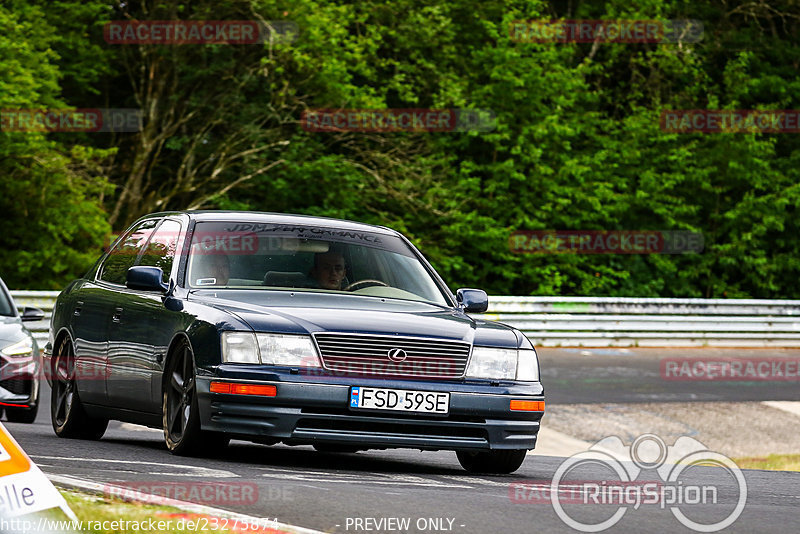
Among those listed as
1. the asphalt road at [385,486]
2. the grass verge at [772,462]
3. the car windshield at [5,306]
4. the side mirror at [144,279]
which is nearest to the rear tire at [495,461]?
the asphalt road at [385,486]

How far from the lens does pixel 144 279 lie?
8945mm

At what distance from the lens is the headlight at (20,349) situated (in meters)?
13.1

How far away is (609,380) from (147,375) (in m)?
12.2

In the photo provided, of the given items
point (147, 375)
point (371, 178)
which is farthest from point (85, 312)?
point (371, 178)

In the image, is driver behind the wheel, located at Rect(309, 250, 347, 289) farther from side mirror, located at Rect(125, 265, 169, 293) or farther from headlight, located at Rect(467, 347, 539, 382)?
headlight, located at Rect(467, 347, 539, 382)

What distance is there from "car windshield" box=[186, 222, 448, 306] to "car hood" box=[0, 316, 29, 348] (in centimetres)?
441

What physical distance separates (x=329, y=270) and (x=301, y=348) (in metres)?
1.41

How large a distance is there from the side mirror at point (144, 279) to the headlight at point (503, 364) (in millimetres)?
2040

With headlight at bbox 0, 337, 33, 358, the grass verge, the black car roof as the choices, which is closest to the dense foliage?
headlight at bbox 0, 337, 33, 358

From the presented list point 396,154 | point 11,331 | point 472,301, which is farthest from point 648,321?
point 472,301

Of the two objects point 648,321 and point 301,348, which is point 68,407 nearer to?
point 301,348

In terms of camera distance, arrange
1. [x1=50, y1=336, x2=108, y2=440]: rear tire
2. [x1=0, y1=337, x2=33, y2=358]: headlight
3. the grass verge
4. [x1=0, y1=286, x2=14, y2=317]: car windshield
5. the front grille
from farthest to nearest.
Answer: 1. the grass verge
2. [x1=0, y1=286, x2=14, y2=317]: car windshield
3. [x1=0, y1=337, x2=33, y2=358]: headlight
4. [x1=50, y1=336, x2=108, y2=440]: rear tire
5. the front grille

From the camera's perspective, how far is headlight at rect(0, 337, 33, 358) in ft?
43.0

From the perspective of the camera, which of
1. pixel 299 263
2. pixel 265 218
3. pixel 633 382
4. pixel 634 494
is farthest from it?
pixel 633 382
